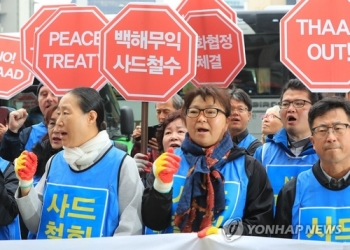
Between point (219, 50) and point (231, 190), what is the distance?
1988mm

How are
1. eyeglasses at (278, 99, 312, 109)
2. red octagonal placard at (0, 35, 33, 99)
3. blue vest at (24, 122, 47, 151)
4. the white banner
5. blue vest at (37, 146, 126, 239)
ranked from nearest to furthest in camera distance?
1. the white banner
2. blue vest at (37, 146, 126, 239)
3. eyeglasses at (278, 99, 312, 109)
4. blue vest at (24, 122, 47, 151)
5. red octagonal placard at (0, 35, 33, 99)

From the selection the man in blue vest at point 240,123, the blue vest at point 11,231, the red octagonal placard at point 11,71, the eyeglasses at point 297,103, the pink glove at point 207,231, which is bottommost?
the blue vest at point 11,231

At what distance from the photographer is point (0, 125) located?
654 centimetres

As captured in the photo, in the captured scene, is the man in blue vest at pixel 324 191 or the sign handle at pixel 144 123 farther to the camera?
the sign handle at pixel 144 123

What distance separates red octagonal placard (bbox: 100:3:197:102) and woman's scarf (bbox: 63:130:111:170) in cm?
84

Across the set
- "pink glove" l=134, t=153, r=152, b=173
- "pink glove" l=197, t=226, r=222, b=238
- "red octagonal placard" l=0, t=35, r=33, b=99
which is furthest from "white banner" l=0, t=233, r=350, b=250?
"red octagonal placard" l=0, t=35, r=33, b=99

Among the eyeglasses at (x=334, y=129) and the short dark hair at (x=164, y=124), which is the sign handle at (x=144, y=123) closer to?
the short dark hair at (x=164, y=124)

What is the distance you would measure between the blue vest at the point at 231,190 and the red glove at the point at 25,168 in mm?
777

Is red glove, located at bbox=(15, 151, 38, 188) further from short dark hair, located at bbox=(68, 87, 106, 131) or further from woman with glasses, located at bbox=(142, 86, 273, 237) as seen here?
woman with glasses, located at bbox=(142, 86, 273, 237)

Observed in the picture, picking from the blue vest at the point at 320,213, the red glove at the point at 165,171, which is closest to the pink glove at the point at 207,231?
the red glove at the point at 165,171

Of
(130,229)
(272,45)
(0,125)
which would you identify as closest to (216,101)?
(130,229)

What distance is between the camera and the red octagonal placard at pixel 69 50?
5.17m

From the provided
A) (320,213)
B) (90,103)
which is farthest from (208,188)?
(90,103)

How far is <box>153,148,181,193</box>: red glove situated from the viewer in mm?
3445
